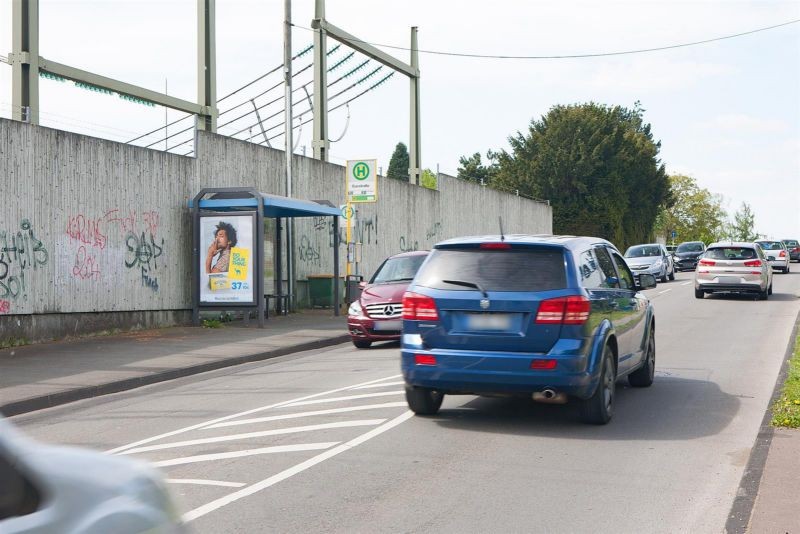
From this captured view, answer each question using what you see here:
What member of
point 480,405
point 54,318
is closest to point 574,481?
point 480,405

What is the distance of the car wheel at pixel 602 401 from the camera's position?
8562mm

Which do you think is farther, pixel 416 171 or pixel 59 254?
pixel 416 171

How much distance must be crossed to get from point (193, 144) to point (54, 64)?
3.59m

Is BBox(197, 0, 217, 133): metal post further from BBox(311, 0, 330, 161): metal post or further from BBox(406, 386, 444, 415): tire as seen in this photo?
BBox(406, 386, 444, 415): tire

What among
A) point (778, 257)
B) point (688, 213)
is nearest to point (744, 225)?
point (688, 213)

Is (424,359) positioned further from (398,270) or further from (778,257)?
(778,257)

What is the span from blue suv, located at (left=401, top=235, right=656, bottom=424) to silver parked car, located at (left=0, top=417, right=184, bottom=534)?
211 inches

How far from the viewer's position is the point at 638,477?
22.4ft

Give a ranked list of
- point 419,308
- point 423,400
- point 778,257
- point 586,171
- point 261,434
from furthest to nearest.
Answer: point 586,171
point 778,257
point 423,400
point 419,308
point 261,434

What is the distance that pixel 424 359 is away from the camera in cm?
850

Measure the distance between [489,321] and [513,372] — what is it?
0.49 m

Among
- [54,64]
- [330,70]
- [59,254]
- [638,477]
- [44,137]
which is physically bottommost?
[638,477]

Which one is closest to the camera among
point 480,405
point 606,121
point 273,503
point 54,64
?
point 273,503

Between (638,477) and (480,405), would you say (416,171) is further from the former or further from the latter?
(638,477)
